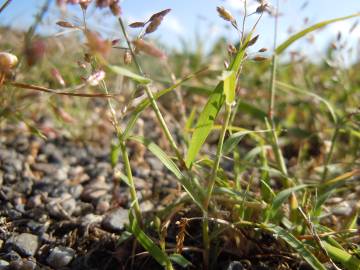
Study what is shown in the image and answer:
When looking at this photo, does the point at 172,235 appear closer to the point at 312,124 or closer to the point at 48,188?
the point at 48,188

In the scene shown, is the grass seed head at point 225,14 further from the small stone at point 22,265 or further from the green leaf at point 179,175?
the small stone at point 22,265

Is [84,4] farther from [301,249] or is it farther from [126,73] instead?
[301,249]

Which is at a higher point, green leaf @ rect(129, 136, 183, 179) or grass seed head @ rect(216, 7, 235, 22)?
grass seed head @ rect(216, 7, 235, 22)

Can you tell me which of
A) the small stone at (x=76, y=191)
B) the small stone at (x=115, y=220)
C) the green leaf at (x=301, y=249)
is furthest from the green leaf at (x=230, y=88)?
the small stone at (x=76, y=191)

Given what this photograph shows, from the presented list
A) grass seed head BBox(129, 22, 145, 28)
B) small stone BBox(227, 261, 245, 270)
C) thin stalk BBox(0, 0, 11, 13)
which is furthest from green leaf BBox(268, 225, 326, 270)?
thin stalk BBox(0, 0, 11, 13)

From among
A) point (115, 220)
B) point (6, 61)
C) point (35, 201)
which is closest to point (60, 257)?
point (115, 220)

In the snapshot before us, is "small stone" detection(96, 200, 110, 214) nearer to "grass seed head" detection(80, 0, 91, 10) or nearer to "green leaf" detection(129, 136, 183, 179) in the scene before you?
"green leaf" detection(129, 136, 183, 179)
